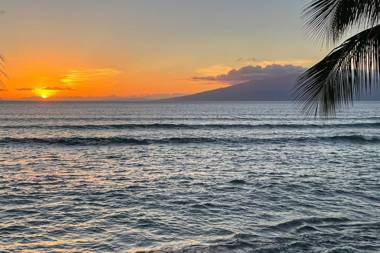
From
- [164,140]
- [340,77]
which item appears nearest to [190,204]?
[340,77]

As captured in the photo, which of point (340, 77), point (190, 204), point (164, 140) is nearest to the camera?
point (340, 77)

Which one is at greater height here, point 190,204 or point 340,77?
point 340,77

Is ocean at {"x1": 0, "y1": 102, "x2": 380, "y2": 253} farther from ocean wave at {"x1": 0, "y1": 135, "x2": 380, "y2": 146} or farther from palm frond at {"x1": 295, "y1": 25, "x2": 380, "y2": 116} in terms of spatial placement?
ocean wave at {"x1": 0, "y1": 135, "x2": 380, "y2": 146}

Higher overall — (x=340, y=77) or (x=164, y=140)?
(x=340, y=77)

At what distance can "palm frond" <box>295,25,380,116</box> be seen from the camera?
4.73m

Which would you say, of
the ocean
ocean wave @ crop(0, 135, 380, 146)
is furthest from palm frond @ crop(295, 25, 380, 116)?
ocean wave @ crop(0, 135, 380, 146)

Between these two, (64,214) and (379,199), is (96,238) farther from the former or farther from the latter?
(379,199)

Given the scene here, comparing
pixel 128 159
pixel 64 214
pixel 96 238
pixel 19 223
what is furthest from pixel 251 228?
pixel 128 159

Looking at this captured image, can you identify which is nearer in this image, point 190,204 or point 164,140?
point 190,204

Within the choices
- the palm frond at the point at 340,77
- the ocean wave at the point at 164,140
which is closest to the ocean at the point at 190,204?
the palm frond at the point at 340,77

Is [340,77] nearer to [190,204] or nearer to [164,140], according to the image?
[190,204]

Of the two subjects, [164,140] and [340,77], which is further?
[164,140]

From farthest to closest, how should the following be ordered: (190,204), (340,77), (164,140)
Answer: (164,140)
(190,204)
(340,77)

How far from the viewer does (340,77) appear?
16.3 ft
